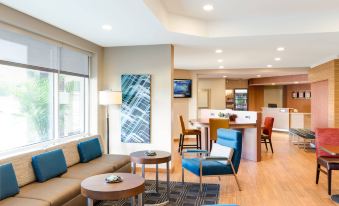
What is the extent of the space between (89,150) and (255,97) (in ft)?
38.3

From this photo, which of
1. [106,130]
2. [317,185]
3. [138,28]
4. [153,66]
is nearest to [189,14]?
[138,28]

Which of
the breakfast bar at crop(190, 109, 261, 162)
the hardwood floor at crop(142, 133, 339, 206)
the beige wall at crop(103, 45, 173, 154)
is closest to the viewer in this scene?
the hardwood floor at crop(142, 133, 339, 206)

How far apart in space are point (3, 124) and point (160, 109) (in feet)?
9.18

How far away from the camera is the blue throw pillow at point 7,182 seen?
2648 mm

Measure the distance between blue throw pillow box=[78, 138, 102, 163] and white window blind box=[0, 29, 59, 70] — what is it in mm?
1369

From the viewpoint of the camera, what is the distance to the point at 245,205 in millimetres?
3676

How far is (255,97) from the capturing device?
14336 millimetres

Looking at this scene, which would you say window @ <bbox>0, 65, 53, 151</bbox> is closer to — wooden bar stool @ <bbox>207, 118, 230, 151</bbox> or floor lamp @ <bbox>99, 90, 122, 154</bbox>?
floor lamp @ <bbox>99, 90, 122, 154</bbox>

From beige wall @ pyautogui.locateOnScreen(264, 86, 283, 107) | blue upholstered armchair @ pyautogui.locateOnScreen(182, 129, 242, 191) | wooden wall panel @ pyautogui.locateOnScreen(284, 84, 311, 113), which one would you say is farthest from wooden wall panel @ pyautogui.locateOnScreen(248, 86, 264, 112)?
blue upholstered armchair @ pyautogui.locateOnScreen(182, 129, 242, 191)

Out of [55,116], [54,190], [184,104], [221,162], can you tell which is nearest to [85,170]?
[54,190]

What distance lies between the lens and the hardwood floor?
12.6ft

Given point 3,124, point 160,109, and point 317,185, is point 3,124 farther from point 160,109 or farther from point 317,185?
point 317,185

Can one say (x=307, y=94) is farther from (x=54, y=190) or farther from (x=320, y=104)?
(x=54, y=190)

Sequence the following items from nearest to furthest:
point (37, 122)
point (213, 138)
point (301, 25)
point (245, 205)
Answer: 1. point (245, 205)
2. point (37, 122)
3. point (301, 25)
4. point (213, 138)
